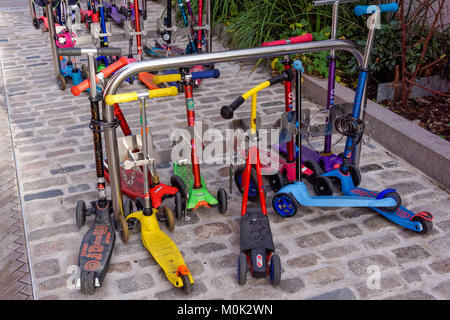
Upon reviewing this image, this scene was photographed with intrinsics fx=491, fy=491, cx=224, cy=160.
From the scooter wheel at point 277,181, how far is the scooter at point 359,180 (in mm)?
258

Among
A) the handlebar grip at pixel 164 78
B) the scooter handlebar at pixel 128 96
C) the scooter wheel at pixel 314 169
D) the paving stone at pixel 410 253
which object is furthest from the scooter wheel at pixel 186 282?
the scooter wheel at pixel 314 169

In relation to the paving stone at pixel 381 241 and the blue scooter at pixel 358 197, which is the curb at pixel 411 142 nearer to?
the blue scooter at pixel 358 197

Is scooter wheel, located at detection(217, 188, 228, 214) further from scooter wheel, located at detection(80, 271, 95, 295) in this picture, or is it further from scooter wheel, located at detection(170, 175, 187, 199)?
scooter wheel, located at detection(80, 271, 95, 295)

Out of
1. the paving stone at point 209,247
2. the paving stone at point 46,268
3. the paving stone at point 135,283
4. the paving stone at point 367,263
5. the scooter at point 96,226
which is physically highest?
the scooter at point 96,226

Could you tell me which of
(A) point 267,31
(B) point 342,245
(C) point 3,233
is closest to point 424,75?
(A) point 267,31

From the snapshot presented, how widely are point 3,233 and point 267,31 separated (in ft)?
14.1

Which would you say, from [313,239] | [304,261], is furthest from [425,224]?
[304,261]

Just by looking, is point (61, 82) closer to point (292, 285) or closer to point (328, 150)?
point (328, 150)

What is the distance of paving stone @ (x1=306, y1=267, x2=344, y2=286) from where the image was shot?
9.64 ft

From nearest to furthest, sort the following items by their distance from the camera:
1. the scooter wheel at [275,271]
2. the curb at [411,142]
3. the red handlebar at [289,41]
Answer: the scooter wheel at [275,271] → the red handlebar at [289,41] → the curb at [411,142]

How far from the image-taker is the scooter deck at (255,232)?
3.01 m
